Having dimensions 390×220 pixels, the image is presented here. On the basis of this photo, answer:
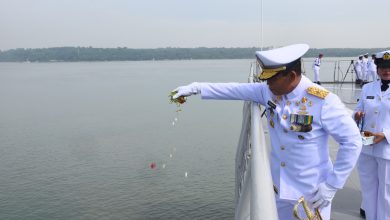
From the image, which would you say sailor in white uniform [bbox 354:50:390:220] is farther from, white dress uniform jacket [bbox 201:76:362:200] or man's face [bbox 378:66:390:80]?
white dress uniform jacket [bbox 201:76:362:200]

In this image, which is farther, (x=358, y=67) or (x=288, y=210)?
(x=358, y=67)

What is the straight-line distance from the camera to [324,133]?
3029 mm

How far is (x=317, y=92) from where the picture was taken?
2.97 m

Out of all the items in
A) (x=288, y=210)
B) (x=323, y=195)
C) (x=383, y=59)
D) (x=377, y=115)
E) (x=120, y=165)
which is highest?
(x=383, y=59)

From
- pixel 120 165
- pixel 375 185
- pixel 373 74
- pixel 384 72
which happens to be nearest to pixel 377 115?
pixel 384 72

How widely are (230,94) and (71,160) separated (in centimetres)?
1636

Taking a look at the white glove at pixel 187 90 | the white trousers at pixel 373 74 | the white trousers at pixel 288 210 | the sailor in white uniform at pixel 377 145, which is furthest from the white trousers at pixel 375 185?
the white trousers at pixel 373 74

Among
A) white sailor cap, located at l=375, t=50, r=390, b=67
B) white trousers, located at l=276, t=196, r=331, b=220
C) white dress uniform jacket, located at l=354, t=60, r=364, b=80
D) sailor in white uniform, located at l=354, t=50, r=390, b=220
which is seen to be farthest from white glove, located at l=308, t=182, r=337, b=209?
white dress uniform jacket, located at l=354, t=60, r=364, b=80

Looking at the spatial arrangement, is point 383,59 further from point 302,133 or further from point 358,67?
point 358,67

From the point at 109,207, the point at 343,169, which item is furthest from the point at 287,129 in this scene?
the point at 109,207

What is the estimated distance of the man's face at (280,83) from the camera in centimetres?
295

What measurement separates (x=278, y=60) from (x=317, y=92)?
1.18ft

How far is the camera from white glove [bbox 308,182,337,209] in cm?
290

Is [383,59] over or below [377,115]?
over
